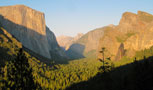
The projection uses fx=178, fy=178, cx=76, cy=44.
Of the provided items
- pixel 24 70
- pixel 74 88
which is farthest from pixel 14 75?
pixel 74 88

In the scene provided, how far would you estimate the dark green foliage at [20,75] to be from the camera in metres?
33.3

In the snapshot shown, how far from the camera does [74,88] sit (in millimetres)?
126125

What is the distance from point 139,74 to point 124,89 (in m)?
9.49

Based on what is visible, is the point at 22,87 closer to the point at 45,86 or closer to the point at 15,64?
the point at 15,64

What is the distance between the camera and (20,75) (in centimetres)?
3359

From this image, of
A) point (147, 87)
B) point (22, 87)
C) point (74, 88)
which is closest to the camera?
point (147, 87)

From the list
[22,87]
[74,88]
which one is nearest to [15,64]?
[22,87]

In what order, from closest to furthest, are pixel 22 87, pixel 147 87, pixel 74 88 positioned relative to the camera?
pixel 147 87 < pixel 22 87 < pixel 74 88

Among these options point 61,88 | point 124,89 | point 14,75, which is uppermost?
point 14,75

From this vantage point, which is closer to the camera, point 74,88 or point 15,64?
point 15,64

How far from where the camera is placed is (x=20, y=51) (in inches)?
1368

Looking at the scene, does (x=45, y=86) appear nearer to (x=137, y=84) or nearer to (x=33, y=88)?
(x=33, y=88)

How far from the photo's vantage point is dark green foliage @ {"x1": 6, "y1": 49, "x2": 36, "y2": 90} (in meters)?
33.3

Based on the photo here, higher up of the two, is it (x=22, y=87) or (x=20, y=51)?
(x=20, y=51)
